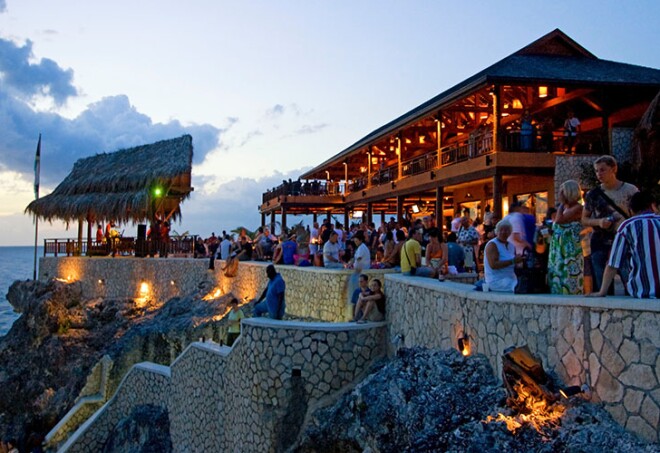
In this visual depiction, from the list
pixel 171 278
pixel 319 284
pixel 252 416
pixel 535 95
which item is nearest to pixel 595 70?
pixel 535 95

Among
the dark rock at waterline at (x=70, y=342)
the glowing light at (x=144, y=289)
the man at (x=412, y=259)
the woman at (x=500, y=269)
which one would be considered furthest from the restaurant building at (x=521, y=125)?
the glowing light at (x=144, y=289)

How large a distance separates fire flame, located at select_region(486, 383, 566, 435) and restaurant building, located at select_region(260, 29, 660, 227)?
10.8 meters

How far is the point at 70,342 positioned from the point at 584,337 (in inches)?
895

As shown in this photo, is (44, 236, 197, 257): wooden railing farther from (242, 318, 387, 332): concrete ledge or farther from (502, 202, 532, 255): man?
(502, 202, 532, 255): man

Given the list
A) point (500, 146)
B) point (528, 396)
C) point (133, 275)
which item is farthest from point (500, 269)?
point (133, 275)

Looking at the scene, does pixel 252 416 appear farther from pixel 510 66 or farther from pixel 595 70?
pixel 595 70

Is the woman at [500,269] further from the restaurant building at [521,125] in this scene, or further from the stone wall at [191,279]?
the restaurant building at [521,125]

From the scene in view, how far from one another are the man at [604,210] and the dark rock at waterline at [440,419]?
1.57 metres

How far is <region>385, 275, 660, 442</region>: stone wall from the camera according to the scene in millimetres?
4742

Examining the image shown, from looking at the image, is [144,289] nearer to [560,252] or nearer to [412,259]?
[412,259]

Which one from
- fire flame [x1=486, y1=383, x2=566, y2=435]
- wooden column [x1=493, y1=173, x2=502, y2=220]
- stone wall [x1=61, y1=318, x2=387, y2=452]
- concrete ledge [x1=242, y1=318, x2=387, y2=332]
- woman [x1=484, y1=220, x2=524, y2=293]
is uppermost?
wooden column [x1=493, y1=173, x2=502, y2=220]

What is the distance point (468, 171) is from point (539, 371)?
1341cm

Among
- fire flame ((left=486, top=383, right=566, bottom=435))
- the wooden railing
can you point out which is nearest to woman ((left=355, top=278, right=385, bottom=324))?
fire flame ((left=486, top=383, right=566, bottom=435))

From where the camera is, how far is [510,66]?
18188mm
